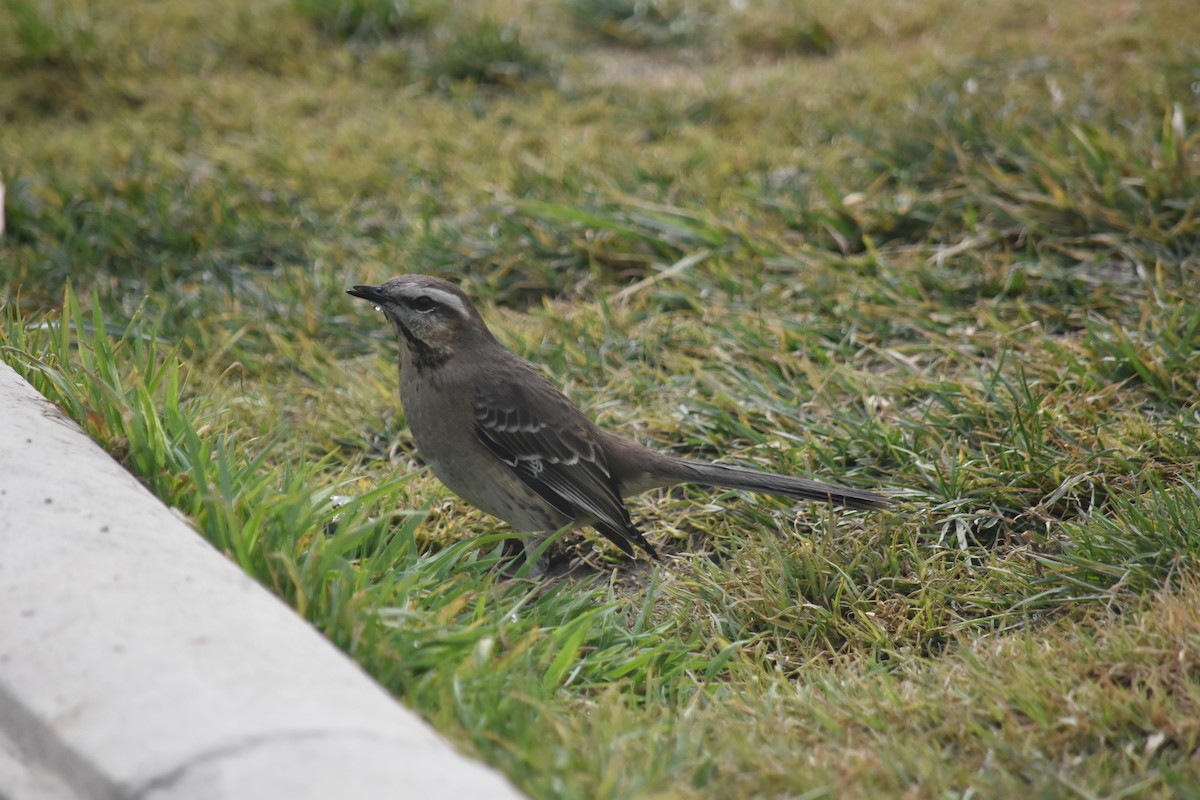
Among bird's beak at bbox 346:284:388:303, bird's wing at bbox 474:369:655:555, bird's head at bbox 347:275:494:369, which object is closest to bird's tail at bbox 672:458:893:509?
bird's wing at bbox 474:369:655:555

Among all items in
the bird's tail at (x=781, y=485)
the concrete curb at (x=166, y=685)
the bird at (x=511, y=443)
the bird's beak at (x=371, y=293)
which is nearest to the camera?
the concrete curb at (x=166, y=685)

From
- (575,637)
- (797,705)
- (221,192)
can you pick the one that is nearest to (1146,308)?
(797,705)

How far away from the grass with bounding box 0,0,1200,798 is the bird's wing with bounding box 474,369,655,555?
29 centimetres

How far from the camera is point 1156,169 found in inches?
249

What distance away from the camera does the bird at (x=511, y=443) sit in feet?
16.2

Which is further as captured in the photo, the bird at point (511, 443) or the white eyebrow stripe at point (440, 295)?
→ the white eyebrow stripe at point (440, 295)

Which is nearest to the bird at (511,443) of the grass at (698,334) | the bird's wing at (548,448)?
the bird's wing at (548,448)

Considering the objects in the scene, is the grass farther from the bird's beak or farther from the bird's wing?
the bird's beak

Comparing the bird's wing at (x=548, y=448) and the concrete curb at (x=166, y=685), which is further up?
the concrete curb at (x=166, y=685)

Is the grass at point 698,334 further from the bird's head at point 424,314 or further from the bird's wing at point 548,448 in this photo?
the bird's head at point 424,314

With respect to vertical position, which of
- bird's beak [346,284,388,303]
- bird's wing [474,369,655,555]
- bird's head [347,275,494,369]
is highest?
bird's beak [346,284,388,303]

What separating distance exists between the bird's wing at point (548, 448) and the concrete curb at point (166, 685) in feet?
5.57

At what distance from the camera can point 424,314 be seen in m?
5.20

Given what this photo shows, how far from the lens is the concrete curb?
265 cm
